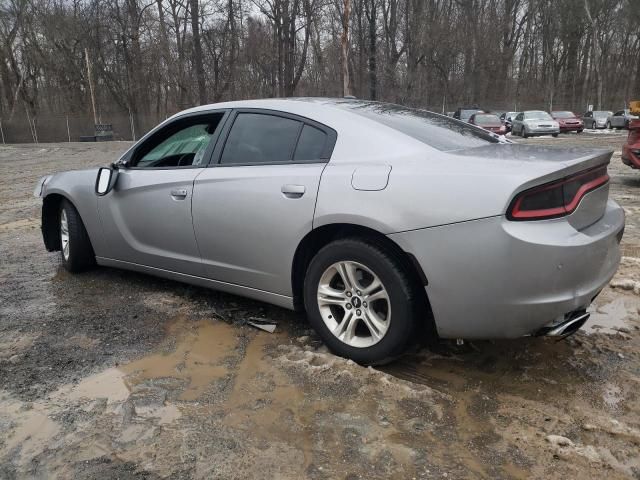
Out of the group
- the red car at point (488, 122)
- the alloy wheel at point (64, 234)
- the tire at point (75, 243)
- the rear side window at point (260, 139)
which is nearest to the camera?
the rear side window at point (260, 139)

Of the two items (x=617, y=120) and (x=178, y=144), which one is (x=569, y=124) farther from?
(x=178, y=144)

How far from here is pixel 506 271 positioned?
248 cm

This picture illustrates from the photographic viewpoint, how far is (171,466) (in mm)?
2273

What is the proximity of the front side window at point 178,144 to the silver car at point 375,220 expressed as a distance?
0.06 ft

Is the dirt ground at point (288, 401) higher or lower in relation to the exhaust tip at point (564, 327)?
lower

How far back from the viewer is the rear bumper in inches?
96.7

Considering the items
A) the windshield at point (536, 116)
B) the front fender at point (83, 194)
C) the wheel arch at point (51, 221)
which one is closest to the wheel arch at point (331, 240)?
the front fender at point (83, 194)

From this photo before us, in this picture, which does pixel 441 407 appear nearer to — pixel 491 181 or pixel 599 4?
pixel 491 181

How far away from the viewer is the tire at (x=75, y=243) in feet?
15.8

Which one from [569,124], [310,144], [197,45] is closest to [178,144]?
[310,144]

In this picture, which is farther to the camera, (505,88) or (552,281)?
(505,88)

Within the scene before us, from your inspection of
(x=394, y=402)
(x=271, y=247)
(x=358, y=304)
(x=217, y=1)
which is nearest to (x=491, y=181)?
(x=358, y=304)

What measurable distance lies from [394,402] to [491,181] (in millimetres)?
1176

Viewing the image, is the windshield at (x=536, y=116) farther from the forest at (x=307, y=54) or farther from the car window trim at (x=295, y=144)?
the car window trim at (x=295, y=144)
